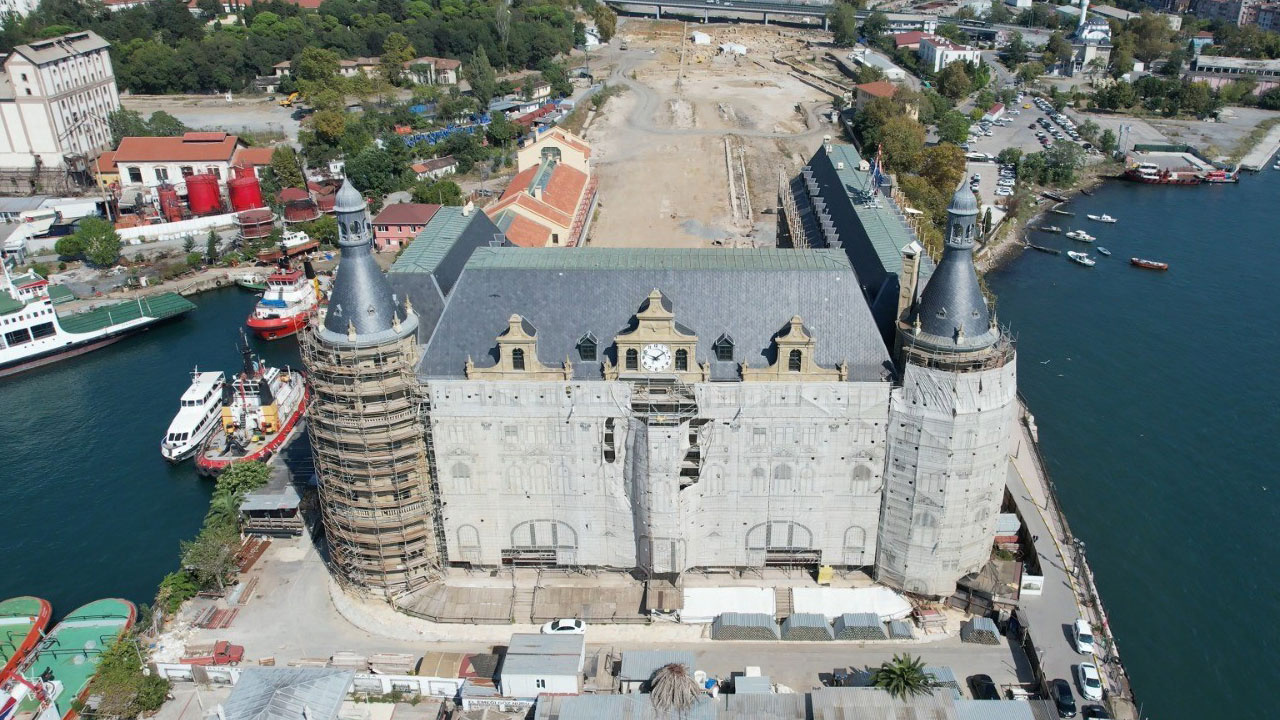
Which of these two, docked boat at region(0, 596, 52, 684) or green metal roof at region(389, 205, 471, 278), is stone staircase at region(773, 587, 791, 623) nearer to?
green metal roof at region(389, 205, 471, 278)

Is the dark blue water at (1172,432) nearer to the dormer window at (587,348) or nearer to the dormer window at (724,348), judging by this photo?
the dormer window at (724,348)

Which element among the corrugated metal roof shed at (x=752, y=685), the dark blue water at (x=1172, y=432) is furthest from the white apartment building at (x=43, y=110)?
the corrugated metal roof shed at (x=752, y=685)

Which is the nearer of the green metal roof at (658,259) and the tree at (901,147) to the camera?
the green metal roof at (658,259)

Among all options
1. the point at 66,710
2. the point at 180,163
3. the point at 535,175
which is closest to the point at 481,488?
the point at 66,710

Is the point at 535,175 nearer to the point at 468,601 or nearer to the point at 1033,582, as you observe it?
the point at 468,601

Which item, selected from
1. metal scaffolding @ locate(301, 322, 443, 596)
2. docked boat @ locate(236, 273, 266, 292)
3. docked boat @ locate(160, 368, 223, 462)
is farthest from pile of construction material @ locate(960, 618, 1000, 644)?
A: docked boat @ locate(236, 273, 266, 292)

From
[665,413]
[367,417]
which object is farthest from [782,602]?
[367,417]
